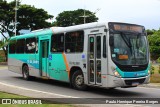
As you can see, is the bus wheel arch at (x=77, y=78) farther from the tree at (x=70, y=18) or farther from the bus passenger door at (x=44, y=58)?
the tree at (x=70, y=18)

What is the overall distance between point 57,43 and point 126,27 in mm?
4319

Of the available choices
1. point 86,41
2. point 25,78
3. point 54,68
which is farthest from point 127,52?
point 25,78

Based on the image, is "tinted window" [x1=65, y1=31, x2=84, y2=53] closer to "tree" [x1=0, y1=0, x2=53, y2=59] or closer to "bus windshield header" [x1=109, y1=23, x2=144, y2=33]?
"bus windshield header" [x1=109, y1=23, x2=144, y2=33]

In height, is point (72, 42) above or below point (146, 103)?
above

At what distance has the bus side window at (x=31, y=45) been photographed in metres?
21.4

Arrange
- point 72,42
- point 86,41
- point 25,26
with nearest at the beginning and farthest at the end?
point 86,41, point 72,42, point 25,26

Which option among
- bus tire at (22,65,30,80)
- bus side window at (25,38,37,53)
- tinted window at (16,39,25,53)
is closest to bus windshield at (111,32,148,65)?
bus side window at (25,38,37,53)

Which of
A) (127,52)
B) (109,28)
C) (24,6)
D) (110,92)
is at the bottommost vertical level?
(110,92)

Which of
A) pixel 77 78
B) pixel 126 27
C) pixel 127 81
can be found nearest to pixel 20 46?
pixel 77 78

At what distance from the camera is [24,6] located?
5553 cm

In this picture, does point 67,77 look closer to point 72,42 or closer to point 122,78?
point 72,42

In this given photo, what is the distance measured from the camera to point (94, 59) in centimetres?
1576

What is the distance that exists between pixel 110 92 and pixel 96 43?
8.03 feet

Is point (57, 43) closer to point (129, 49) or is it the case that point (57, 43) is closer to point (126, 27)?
point (126, 27)
